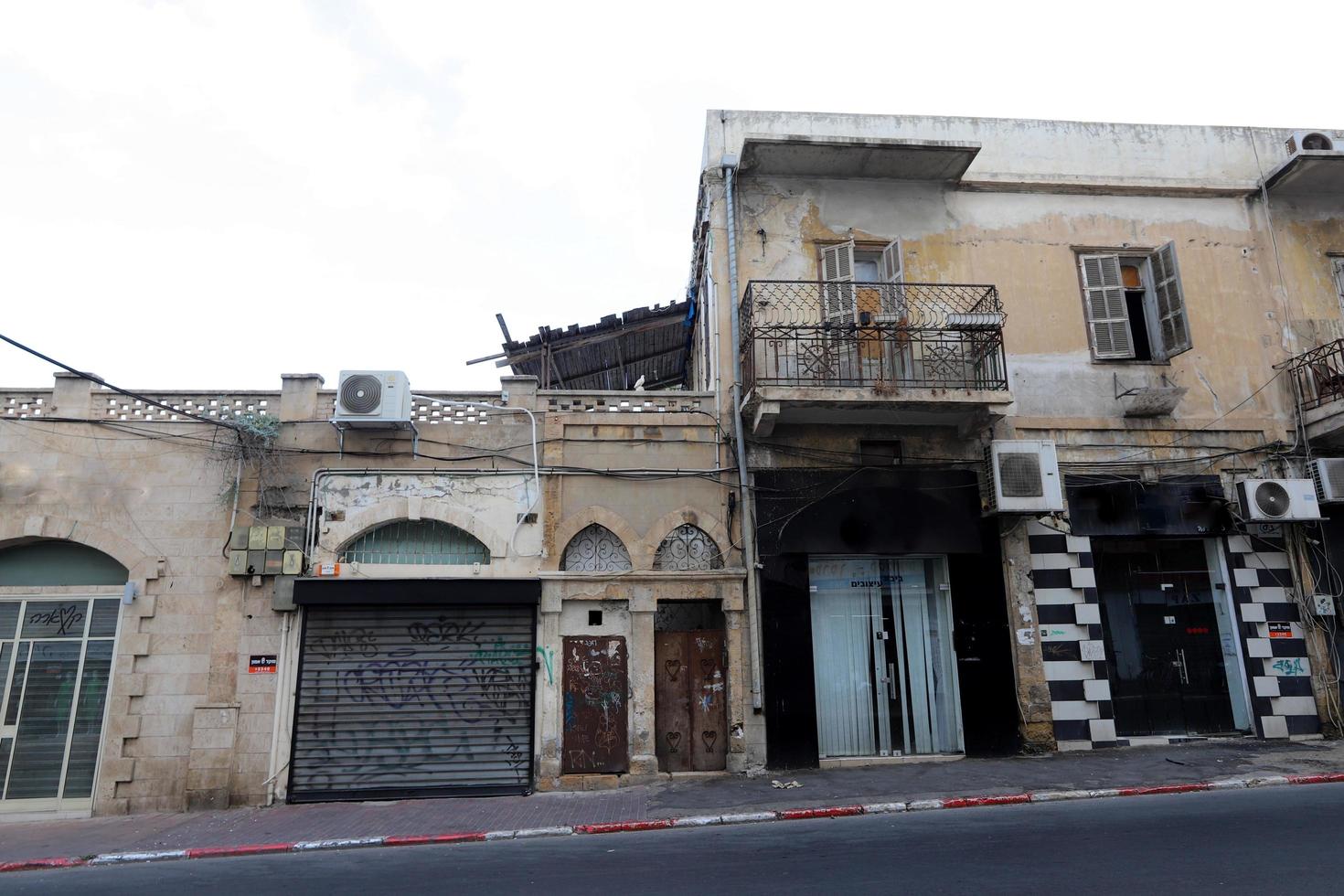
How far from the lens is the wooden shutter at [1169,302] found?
1189 cm

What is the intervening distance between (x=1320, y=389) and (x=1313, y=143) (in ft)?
13.2

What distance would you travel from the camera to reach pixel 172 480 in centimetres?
1091

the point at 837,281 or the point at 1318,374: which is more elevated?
the point at 837,281

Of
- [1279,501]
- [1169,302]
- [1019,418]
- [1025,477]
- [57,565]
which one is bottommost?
[57,565]

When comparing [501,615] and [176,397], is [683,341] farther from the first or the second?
[176,397]

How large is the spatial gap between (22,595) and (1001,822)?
12331 mm

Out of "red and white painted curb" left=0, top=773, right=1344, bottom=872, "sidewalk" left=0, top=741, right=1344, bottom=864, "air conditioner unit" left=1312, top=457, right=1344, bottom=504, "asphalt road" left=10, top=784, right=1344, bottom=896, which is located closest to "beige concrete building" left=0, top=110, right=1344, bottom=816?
"air conditioner unit" left=1312, top=457, right=1344, bottom=504

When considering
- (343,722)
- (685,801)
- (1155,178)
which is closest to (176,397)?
(343,722)

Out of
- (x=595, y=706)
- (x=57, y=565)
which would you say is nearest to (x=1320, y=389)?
(x=595, y=706)

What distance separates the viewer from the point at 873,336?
11.7 meters

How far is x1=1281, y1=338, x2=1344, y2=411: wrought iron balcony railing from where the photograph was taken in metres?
11.9

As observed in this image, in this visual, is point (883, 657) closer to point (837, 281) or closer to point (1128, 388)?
point (837, 281)

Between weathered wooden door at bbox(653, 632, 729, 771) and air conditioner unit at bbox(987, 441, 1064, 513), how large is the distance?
4.43 m

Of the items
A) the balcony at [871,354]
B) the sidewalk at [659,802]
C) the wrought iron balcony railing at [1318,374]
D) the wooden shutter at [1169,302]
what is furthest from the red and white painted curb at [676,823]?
the wooden shutter at [1169,302]
